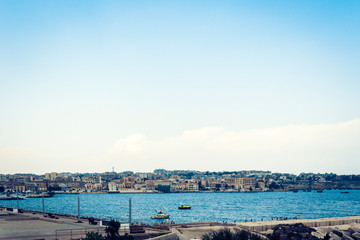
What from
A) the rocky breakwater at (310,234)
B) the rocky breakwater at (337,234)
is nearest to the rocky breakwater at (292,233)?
the rocky breakwater at (310,234)

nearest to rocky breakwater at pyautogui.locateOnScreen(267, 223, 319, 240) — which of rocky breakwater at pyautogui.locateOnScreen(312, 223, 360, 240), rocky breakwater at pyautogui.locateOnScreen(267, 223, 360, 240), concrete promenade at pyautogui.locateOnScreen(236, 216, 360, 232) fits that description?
rocky breakwater at pyautogui.locateOnScreen(267, 223, 360, 240)

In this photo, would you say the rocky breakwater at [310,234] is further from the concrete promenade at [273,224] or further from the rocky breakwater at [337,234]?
the concrete promenade at [273,224]

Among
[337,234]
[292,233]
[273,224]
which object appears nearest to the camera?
[292,233]

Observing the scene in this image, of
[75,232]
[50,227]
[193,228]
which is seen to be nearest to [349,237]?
[193,228]

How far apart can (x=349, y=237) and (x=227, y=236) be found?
15.8 m

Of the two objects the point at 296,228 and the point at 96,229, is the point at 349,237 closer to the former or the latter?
the point at 296,228

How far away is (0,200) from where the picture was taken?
596 ft

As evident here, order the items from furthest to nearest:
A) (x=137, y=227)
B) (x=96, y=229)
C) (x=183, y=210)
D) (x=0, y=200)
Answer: (x=0, y=200) → (x=183, y=210) → (x=96, y=229) → (x=137, y=227)

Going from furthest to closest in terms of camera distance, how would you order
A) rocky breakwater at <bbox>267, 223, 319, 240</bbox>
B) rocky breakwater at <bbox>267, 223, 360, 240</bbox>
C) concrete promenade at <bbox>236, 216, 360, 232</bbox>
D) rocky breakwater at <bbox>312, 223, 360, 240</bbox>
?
concrete promenade at <bbox>236, 216, 360, 232</bbox>
rocky breakwater at <bbox>312, 223, 360, 240</bbox>
rocky breakwater at <bbox>267, 223, 360, 240</bbox>
rocky breakwater at <bbox>267, 223, 319, 240</bbox>

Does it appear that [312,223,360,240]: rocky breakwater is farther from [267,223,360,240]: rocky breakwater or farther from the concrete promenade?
the concrete promenade

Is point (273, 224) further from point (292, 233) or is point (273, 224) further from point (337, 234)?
point (292, 233)

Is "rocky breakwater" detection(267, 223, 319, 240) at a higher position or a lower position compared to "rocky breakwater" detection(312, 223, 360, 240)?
higher

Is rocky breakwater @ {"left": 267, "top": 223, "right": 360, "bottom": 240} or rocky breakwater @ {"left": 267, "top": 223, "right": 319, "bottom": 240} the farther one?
rocky breakwater @ {"left": 267, "top": 223, "right": 360, "bottom": 240}

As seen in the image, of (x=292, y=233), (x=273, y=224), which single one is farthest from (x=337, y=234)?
(x=273, y=224)
